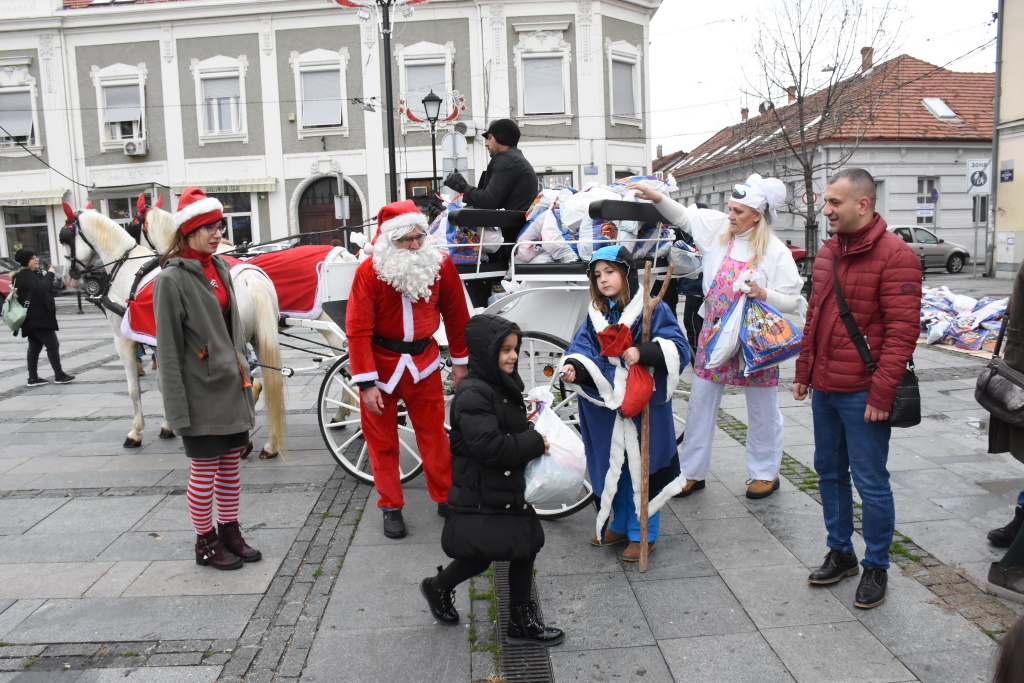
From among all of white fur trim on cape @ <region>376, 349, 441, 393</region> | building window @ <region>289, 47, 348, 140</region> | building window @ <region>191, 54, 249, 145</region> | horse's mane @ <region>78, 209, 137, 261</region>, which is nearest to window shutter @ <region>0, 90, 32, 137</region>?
building window @ <region>191, 54, 249, 145</region>

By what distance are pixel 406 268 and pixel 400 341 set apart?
44 centimetres

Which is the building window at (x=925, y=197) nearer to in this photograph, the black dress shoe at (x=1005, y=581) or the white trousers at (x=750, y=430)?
the white trousers at (x=750, y=430)

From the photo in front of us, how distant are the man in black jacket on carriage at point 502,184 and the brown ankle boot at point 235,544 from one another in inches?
90.1

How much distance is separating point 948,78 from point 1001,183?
11293 millimetres

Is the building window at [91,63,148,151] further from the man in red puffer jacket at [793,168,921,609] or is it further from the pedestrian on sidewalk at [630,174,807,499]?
the man in red puffer jacket at [793,168,921,609]

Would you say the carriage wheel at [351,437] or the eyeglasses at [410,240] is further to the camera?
the carriage wheel at [351,437]

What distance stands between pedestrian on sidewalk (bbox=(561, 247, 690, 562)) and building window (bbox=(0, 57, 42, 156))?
27.5m

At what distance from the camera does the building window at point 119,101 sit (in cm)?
2531

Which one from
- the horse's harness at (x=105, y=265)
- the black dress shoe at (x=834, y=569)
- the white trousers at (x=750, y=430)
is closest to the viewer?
the black dress shoe at (x=834, y=569)

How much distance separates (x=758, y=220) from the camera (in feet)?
15.3

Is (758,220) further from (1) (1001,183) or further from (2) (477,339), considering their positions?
(1) (1001,183)

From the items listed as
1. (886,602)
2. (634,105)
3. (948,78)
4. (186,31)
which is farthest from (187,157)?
(948,78)

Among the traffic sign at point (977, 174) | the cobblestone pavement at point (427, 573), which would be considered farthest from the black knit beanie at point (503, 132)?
the traffic sign at point (977, 174)

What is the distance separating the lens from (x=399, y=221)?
4363 mm
